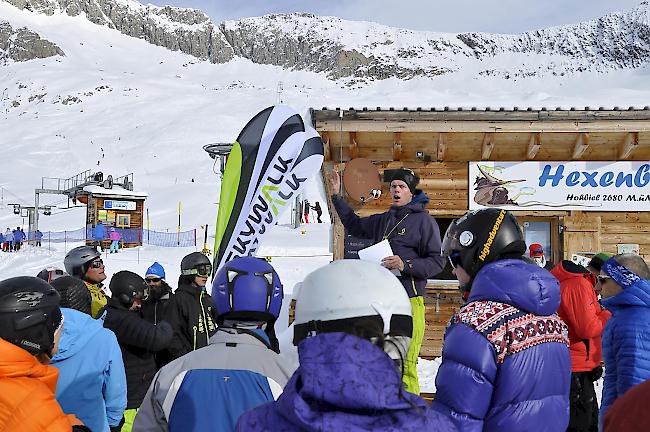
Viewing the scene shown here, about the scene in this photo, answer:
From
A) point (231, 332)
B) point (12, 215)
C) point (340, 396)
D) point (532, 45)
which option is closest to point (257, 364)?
point (231, 332)

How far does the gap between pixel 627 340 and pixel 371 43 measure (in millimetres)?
185207

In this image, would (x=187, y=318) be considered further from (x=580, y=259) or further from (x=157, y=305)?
(x=580, y=259)

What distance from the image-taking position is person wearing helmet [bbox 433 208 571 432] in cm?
210

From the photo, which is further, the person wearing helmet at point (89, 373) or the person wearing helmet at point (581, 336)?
the person wearing helmet at point (581, 336)

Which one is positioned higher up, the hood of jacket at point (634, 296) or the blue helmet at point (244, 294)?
the blue helmet at point (244, 294)

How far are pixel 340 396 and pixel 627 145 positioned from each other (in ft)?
31.5

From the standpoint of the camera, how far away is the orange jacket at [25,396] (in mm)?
1911

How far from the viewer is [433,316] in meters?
9.55

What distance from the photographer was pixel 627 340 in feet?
10.4

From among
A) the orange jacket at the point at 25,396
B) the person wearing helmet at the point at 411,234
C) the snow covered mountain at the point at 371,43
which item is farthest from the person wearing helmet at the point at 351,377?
the snow covered mountain at the point at 371,43

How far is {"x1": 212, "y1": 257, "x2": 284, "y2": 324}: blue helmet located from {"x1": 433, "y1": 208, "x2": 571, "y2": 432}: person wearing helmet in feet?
2.46

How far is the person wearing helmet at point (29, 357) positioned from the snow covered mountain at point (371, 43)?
144 m

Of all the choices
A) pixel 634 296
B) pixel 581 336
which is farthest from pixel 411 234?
pixel 634 296

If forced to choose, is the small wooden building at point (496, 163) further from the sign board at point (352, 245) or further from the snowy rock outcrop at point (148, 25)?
the snowy rock outcrop at point (148, 25)
